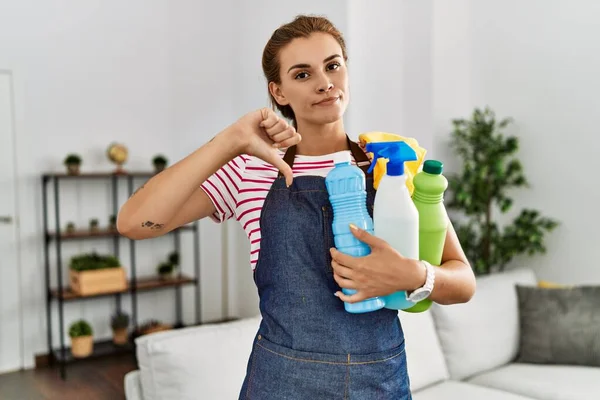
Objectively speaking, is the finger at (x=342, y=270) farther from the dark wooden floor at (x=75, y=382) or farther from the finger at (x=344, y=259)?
the dark wooden floor at (x=75, y=382)

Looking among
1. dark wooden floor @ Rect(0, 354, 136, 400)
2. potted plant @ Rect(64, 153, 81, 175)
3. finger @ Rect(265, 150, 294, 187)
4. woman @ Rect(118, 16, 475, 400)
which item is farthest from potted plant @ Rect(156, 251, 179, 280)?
finger @ Rect(265, 150, 294, 187)

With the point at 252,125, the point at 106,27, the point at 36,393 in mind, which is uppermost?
the point at 106,27

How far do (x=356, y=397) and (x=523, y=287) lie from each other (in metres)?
2.30

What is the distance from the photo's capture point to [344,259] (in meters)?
1.05

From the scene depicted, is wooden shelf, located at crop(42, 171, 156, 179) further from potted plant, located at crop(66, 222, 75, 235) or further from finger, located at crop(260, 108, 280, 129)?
finger, located at crop(260, 108, 280, 129)

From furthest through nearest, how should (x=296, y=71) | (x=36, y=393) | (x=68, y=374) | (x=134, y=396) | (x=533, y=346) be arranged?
(x=68, y=374) < (x=36, y=393) < (x=533, y=346) < (x=134, y=396) < (x=296, y=71)

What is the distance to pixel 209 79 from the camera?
17.1 ft

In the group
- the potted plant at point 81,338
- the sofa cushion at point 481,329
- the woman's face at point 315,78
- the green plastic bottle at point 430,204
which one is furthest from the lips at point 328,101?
the potted plant at point 81,338

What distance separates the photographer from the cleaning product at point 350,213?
1062 mm

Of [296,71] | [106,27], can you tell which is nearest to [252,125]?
[296,71]

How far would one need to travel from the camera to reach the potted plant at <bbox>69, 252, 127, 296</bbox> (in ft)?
14.1

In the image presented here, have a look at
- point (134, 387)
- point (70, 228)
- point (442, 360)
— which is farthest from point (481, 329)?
point (70, 228)

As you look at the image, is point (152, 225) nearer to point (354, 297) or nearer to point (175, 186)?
point (175, 186)

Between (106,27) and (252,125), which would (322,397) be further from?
(106,27)
